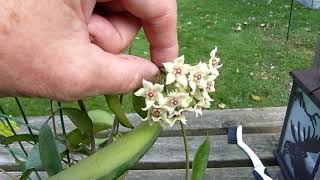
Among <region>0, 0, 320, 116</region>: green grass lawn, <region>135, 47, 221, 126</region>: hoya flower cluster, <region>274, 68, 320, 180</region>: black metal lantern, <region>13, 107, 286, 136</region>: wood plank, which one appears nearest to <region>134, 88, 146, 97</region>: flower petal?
<region>135, 47, 221, 126</region>: hoya flower cluster

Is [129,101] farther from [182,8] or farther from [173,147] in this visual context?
[182,8]

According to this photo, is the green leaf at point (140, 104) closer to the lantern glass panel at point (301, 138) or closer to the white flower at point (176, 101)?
the white flower at point (176, 101)

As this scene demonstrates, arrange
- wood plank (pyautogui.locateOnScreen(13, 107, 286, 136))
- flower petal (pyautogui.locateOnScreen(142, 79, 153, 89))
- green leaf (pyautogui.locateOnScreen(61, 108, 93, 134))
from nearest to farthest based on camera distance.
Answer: flower petal (pyautogui.locateOnScreen(142, 79, 153, 89)), green leaf (pyautogui.locateOnScreen(61, 108, 93, 134)), wood plank (pyautogui.locateOnScreen(13, 107, 286, 136))

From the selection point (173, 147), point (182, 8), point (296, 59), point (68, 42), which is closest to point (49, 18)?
point (68, 42)

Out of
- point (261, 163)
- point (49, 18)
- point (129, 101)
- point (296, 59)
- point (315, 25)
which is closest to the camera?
point (49, 18)

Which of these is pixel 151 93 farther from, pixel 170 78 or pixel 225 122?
pixel 225 122

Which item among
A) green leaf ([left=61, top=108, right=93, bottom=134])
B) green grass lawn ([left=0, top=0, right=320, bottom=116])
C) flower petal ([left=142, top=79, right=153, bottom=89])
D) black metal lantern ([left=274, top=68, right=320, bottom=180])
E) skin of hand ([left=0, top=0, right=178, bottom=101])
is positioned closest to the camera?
skin of hand ([left=0, top=0, right=178, bottom=101])

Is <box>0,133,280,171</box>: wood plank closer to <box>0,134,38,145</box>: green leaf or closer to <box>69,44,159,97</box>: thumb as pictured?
<box>0,134,38,145</box>: green leaf
